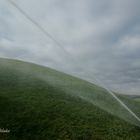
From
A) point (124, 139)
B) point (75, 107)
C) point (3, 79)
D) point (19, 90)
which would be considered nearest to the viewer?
point (124, 139)

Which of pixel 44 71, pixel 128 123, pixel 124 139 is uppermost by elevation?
pixel 44 71

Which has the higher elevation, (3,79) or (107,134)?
(3,79)

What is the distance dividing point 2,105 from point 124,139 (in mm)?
16630

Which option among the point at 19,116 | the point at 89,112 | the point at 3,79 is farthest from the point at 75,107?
the point at 3,79

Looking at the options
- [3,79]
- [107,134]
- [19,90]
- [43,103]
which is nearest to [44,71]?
[3,79]

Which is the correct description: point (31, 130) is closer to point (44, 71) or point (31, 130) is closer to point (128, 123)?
point (128, 123)

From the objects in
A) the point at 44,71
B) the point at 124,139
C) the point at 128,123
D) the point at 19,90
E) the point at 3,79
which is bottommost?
the point at 124,139

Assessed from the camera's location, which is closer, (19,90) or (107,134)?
(107,134)

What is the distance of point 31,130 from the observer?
30.3m

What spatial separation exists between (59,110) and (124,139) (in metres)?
10.6

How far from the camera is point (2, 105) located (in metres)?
37.1

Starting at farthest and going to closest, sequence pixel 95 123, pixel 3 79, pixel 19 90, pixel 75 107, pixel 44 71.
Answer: pixel 44 71
pixel 3 79
pixel 19 90
pixel 75 107
pixel 95 123

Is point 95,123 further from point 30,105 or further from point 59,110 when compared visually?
point 30,105

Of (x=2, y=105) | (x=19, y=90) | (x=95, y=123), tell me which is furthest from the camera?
(x=19, y=90)
